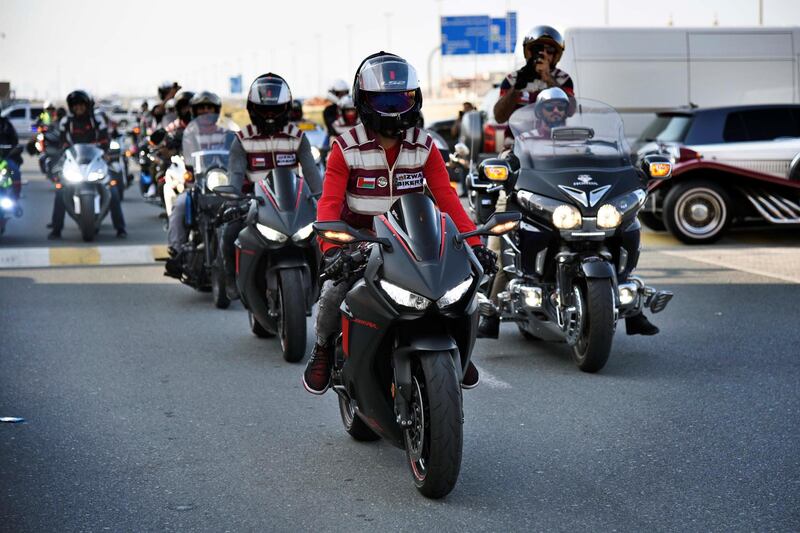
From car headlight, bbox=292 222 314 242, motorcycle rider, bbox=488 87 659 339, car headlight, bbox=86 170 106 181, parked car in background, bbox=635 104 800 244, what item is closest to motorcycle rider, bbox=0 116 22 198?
car headlight, bbox=86 170 106 181

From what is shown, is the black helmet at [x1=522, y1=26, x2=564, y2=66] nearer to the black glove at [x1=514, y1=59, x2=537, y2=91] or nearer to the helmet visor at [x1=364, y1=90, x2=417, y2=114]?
the black glove at [x1=514, y1=59, x2=537, y2=91]

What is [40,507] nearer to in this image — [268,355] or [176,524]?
[176,524]

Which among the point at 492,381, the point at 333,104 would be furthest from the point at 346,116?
the point at 492,381

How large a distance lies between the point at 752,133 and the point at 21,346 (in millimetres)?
10533

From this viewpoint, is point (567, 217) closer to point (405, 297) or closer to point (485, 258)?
point (485, 258)

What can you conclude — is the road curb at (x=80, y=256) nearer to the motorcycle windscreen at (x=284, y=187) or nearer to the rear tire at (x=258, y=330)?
the rear tire at (x=258, y=330)

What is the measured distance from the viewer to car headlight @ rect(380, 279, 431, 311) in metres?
5.24

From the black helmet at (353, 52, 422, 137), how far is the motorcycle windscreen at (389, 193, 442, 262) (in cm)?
58

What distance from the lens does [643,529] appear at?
501cm

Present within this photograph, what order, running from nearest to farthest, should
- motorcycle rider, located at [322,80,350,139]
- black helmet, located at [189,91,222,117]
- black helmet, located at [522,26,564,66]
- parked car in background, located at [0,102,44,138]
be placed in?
black helmet, located at [522,26,564,66] → black helmet, located at [189,91,222,117] → motorcycle rider, located at [322,80,350,139] → parked car in background, located at [0,102,44,138]

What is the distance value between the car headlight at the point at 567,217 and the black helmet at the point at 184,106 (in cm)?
712

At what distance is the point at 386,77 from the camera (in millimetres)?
5926

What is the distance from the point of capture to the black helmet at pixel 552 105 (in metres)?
8.99

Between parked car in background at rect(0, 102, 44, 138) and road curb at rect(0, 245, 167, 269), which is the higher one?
parked car in background at rect(0, 102, 44, 138)
